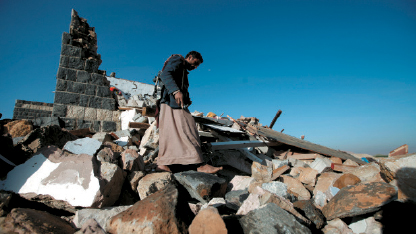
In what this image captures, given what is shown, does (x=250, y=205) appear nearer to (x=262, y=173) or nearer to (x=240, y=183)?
(x=240, y=183)

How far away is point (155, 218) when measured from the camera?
1.29 metres

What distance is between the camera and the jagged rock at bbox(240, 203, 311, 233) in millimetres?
1390

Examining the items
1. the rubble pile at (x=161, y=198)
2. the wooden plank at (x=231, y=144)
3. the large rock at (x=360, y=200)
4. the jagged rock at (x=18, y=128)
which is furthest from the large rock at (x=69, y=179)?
the jagged rock at (x=18, y=128)

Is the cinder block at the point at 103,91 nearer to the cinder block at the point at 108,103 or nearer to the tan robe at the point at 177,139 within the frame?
the cinder block at the point at 108,103

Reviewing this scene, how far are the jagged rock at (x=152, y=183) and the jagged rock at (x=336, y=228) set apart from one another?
5.27 feet

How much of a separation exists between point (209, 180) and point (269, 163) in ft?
6.97

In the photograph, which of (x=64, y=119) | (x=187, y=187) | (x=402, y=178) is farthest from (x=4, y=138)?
(x=402, y=178)

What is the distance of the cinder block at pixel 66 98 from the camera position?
5.47 metres

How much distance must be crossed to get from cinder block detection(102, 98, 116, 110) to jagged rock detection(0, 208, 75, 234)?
4.99 m

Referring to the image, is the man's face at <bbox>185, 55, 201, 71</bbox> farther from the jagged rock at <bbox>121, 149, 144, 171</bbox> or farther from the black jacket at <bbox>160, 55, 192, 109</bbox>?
the jagged rock at <bbox>121, 149, 144, 171</bbox>

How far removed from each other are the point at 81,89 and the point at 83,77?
1.18 feet

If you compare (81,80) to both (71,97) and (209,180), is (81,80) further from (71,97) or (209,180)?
(209,180)

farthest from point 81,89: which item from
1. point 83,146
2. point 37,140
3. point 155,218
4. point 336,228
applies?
point 336,228

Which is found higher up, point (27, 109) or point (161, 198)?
point (27, 109)
